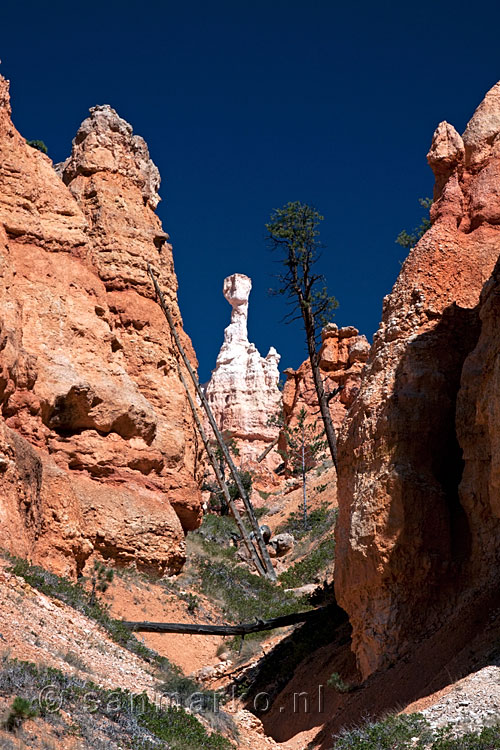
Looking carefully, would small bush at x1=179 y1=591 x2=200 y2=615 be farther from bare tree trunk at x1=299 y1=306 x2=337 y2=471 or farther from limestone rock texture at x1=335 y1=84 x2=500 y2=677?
limestone rock texture at x1=335 y1=84 x2=500 y2=677

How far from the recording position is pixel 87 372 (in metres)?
19.8

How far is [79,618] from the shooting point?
44.5 ft

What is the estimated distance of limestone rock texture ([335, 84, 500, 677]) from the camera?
11.6 metres

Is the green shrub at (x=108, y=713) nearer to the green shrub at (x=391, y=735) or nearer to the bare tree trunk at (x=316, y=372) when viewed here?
the green shrub at (x=391, y=735)

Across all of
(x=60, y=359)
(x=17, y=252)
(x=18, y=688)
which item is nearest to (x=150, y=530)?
(x=60, y=359)

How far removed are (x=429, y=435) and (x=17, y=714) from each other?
7200mm

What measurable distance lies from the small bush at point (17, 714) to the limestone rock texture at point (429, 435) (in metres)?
5.68

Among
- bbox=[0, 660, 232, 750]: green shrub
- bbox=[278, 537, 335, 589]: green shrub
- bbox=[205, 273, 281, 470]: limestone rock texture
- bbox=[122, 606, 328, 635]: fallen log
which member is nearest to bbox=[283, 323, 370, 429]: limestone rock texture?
bbox=[205, 273, 281, 470]: limestone rock texture

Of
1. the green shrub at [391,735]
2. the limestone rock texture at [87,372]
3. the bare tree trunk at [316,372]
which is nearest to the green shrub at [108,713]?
the green shrub at [391,735]

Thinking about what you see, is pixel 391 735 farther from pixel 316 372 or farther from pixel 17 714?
pixel 316 372

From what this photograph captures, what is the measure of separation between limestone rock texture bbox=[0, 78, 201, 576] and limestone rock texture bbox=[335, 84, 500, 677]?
607 cm

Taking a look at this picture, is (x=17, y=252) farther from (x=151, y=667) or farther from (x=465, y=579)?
(x=465, y=579)

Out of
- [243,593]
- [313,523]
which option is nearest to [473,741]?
[243,593]

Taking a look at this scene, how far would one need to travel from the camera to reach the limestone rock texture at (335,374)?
50562 mm
